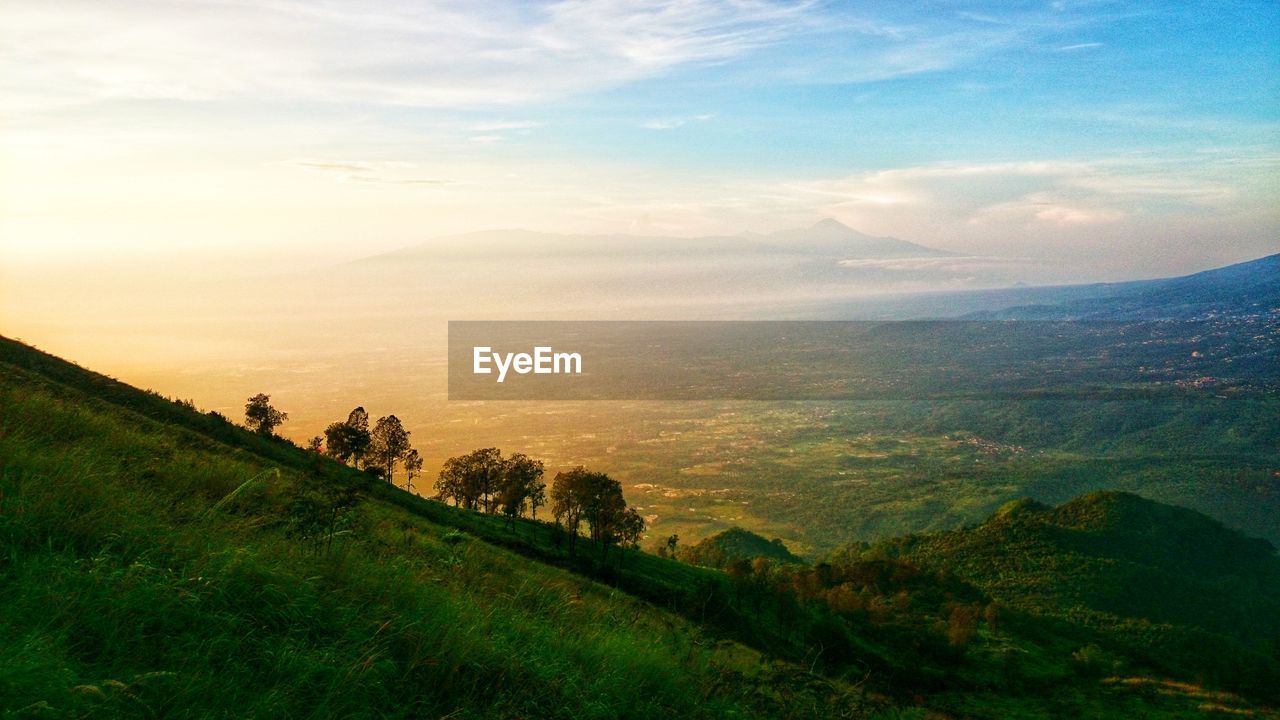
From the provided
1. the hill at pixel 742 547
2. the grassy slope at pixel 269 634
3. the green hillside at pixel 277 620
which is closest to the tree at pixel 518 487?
the hill at pixel 742 547

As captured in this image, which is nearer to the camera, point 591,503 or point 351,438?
point 591,503

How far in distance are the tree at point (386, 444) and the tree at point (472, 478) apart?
4129mm

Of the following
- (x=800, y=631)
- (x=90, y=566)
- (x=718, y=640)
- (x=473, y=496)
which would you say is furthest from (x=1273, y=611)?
(x=90, y=566)

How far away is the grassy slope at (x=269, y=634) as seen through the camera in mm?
3725

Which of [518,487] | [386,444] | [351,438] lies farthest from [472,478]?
[351,438]

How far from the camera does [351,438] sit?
4947 cm

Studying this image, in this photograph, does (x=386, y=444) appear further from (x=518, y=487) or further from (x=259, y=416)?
(x=518, y=487)

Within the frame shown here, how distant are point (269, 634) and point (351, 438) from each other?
1938 inches

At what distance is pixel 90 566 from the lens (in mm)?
4477

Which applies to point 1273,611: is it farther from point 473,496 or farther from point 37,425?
point 37,425

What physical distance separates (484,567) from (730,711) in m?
4.69

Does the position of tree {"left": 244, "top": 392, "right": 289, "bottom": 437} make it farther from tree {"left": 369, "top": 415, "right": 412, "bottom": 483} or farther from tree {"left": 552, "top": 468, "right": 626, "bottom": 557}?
tree {"left": 552, "top": 468, "right": 626, "bottom": 557}

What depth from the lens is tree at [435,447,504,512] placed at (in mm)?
52312

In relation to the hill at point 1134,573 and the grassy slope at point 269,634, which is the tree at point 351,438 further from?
the hill at point 1134,573
